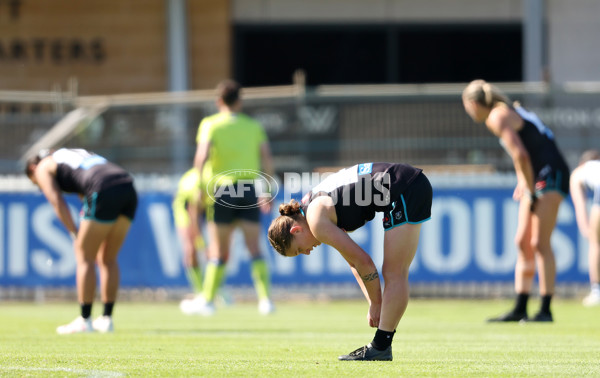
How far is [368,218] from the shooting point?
673cm

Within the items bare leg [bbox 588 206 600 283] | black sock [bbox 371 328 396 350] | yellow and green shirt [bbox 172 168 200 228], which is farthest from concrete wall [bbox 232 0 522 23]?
black sock [bbox 371 328 396 350]

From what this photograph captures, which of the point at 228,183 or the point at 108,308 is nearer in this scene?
the point at 108,308

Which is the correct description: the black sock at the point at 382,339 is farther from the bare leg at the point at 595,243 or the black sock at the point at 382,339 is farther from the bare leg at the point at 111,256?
the bare leg at the point at 595,243

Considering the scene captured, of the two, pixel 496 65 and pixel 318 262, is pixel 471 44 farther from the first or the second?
pixel 318 262

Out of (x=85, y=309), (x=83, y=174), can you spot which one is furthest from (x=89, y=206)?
(x=85, y=309)

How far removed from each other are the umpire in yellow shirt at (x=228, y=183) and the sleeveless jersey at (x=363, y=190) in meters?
4.90

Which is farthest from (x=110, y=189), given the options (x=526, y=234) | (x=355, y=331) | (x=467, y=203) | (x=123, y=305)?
(x=467, y=203)

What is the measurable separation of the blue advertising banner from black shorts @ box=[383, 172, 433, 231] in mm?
7599

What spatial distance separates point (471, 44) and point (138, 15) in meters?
6.22

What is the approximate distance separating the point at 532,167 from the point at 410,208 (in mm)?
3728

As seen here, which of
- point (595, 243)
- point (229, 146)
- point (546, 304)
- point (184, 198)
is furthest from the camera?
point (184, 198)

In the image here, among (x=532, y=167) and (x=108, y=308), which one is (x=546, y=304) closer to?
(x=532, y=167)

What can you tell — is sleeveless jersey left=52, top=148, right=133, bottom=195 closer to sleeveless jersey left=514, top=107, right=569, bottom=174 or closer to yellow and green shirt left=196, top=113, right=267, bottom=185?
yellow and green shirt left=196, top=113, right=267, bottom=185

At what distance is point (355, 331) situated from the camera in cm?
970
